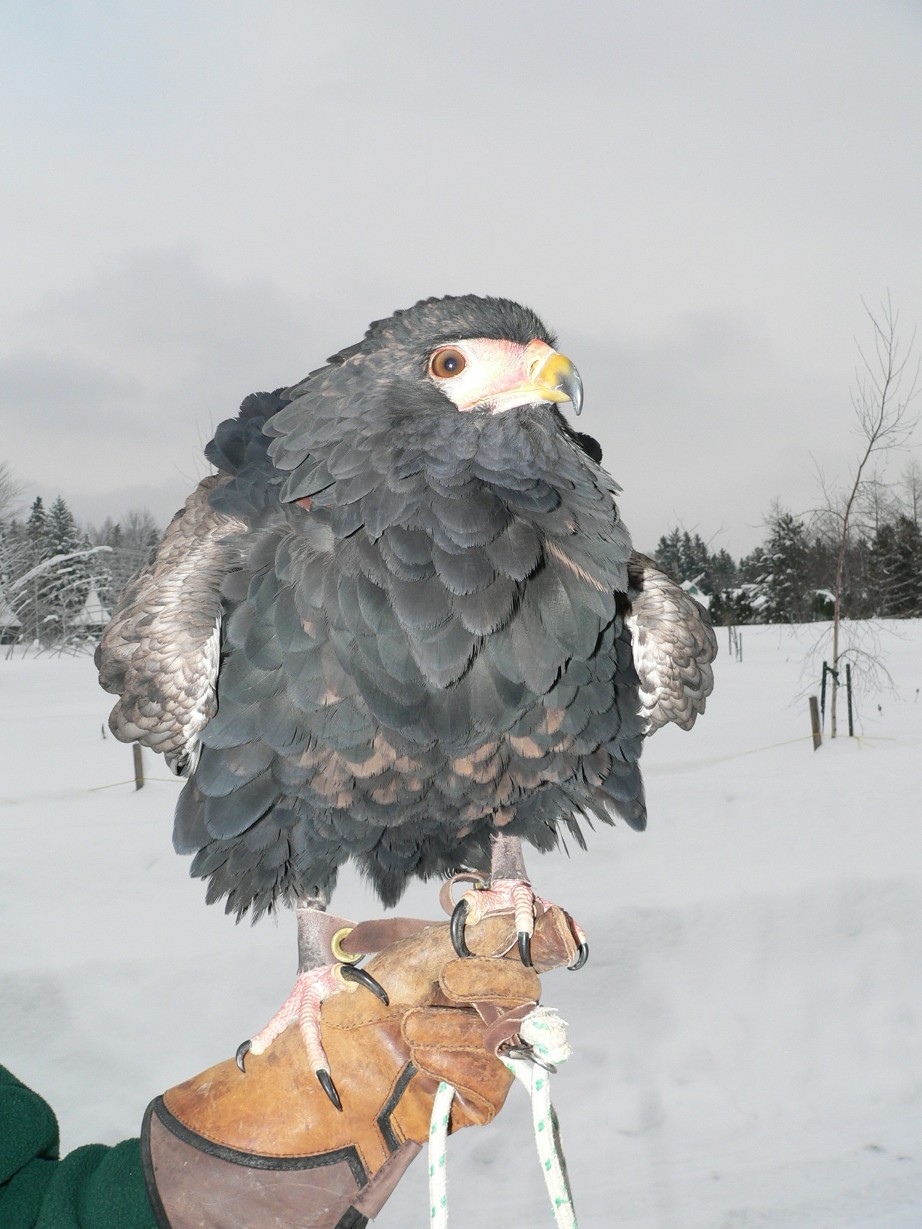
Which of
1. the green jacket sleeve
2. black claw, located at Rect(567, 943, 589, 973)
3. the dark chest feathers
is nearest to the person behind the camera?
the green jacket sleeve

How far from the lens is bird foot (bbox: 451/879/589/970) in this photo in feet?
6.82

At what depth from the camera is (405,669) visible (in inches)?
80.4

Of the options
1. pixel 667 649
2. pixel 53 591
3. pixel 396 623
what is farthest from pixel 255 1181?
pixel 53 591

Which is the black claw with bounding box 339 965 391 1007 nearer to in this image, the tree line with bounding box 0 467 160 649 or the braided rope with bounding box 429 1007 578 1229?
the braided rope with bounding box 429 1007 578 1229

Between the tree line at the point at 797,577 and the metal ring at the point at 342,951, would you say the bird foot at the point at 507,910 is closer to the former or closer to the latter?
the metal ring at the point at 342,951

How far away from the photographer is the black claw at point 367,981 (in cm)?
212

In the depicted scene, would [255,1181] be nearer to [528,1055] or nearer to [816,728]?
[528,1055]

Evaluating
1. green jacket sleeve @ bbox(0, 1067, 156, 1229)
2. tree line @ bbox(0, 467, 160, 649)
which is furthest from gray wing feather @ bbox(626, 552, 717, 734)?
tree line @ bbox(0, 467, 160, 649)

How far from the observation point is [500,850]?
2.61 meters

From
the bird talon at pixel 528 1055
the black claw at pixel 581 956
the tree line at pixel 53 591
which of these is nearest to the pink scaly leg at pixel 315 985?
the bird talon at pixel 528 1055

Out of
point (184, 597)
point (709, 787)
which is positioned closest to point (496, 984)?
point (184, 597)

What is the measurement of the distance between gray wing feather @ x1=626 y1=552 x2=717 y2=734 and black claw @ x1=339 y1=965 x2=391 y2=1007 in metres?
1.16

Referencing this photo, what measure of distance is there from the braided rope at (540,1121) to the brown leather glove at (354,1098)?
0.05 m

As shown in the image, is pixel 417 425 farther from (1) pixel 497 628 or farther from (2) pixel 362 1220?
(2) pixel 362 1220
